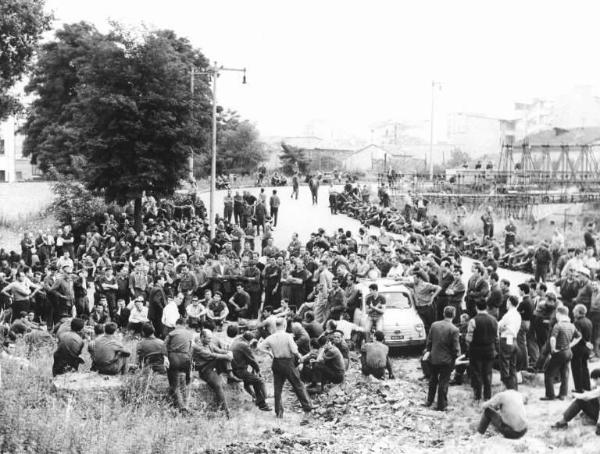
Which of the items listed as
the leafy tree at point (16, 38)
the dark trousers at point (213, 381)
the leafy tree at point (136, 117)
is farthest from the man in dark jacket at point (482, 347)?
the leafy tree at point (16, 38)

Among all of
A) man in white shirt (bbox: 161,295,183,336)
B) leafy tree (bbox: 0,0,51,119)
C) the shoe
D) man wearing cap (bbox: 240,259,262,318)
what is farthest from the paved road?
the shoe

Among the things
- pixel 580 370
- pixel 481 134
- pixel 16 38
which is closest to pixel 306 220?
pixel 16 38

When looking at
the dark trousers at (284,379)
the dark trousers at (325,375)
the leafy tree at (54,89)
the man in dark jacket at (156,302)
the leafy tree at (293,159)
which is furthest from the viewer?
the leafy tree at (293,159)

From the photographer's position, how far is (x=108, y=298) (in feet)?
60.8

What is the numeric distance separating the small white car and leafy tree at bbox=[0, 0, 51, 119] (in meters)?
14.7

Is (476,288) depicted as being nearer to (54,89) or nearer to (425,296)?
(425,296)

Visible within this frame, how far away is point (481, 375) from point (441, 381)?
0.81 meters

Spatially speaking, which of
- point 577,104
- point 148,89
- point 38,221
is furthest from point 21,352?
point 577,104

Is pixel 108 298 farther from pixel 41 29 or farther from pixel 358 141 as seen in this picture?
pixel 358 141

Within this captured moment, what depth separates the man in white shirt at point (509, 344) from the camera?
41.0ft

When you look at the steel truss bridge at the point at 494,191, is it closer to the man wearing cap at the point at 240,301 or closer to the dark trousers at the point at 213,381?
the man wearing cap at the point at 240,301

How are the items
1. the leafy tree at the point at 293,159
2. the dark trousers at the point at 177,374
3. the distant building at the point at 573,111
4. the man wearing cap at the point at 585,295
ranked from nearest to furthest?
1. the dark trousers at the point at 177,374
2. the man wearing cap at the point at 585,295
3. the leafy tree at the point at 293,159
4. the distant building at the point at 573,111

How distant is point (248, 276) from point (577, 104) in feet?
253

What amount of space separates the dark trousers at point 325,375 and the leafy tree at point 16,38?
52.6 feet
